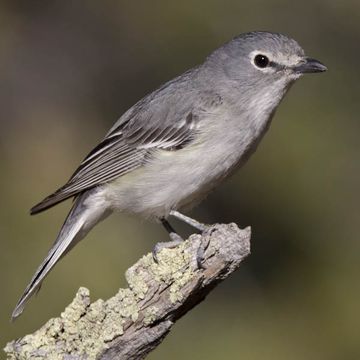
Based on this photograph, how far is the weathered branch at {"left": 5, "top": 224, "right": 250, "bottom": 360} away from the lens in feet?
11.9

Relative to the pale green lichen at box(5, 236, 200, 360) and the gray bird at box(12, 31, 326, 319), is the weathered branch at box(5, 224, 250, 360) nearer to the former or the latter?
the pale green lichen at box(5, 236, 200, 360)

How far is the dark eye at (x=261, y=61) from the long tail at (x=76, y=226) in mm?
1129

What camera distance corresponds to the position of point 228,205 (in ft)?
19.7

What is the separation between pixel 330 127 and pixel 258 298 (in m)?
1.20

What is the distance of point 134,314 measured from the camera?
3648 millimetres

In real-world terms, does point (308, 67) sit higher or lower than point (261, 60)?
lower

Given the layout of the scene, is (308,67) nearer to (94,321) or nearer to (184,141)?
(184,141)

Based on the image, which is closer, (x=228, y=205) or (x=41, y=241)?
(x=41, y=241)

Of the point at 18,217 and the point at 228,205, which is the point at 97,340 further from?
the point at 228,205

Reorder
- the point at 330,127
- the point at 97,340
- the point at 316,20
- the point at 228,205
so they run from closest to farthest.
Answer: the point at 97,340 → the point at 330,127 → the point at 228,205 → the point at 316,20

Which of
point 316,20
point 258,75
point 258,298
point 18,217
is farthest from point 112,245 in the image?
point 316,20

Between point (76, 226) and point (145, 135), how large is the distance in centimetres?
62

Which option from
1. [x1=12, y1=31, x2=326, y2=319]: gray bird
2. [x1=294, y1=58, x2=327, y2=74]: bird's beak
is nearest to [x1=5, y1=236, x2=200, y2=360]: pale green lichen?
[x1=12, y1=31, x2=326, y2=319]: gray bird

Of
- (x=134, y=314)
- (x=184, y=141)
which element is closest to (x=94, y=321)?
(x=134, y=314)
